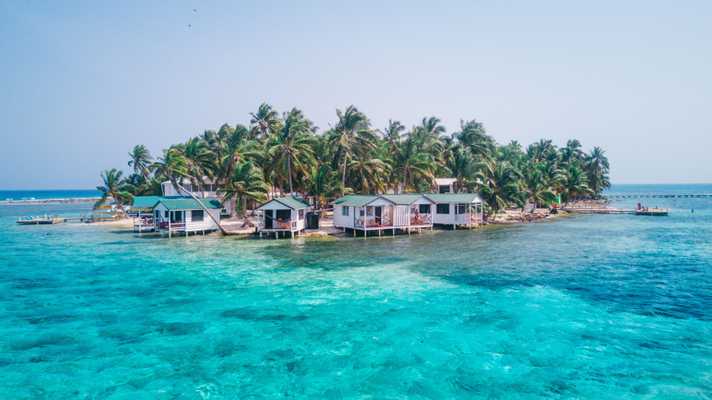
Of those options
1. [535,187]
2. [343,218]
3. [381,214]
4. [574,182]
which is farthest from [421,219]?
[574,182]

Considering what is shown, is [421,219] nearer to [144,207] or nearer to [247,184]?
[247,184]

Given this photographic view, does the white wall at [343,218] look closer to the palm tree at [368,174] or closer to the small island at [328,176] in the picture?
the small island at [328,176]

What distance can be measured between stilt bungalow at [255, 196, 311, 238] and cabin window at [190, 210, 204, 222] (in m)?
6.05

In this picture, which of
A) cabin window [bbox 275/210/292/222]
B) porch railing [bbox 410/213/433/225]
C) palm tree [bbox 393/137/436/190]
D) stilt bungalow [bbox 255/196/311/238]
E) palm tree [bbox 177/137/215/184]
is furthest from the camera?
palm tree [bbox 393/137/436/190]

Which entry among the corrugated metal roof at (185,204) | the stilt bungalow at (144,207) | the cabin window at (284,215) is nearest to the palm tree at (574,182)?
the cabin window at (284,215)

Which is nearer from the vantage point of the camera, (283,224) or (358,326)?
(358,326)

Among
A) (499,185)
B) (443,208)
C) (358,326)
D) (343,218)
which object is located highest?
(499,185)

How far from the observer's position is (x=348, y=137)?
154 ft

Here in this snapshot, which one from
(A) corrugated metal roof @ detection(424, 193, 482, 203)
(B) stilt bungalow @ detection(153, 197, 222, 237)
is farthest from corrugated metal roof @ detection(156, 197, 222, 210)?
(A) corrugated metal roof @ detection(424, 193, 482, 203)

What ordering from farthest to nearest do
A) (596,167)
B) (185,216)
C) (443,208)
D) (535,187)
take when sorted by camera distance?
(596,167) < (535,187) < (443,208) < (185,216)

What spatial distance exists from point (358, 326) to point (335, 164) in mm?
34386

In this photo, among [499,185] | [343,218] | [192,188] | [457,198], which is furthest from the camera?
[192,188]

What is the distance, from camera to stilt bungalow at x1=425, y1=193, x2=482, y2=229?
45.1 m

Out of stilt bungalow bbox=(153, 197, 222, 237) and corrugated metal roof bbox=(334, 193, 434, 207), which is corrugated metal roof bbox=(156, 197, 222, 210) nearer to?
stilt bungalow bbox=(153, 197, 222, 237)
